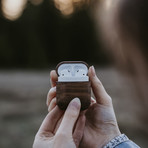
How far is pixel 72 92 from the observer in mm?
1507

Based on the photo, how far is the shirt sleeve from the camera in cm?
152

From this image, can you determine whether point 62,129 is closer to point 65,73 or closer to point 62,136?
point 62,136

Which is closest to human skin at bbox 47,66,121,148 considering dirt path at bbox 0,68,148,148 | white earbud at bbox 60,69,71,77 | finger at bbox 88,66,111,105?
finger at bbox 88,66,111,105

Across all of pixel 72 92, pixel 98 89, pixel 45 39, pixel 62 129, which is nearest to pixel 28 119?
pixel 98 89

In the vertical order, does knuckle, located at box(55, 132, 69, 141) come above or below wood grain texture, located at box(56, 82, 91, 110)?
below

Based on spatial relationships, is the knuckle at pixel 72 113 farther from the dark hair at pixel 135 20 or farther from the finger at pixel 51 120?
the dark hair at pixel 135 20

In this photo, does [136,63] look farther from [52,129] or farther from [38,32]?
[38,32]

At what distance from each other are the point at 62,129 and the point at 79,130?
34 centimetres

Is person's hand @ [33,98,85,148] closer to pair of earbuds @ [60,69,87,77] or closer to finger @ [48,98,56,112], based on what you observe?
finger @ [48,98,56,112]

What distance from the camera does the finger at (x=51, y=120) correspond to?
61.4 inches

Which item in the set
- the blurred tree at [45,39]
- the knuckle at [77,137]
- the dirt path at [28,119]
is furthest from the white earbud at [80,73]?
the blurred tree at [45,39]

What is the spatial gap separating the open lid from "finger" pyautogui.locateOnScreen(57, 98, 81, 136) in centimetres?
11

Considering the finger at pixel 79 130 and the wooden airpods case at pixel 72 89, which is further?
the finger at pixel 79 130

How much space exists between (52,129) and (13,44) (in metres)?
24.1
